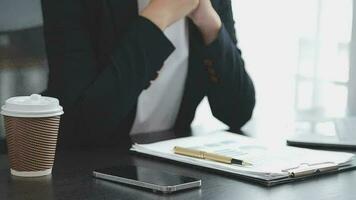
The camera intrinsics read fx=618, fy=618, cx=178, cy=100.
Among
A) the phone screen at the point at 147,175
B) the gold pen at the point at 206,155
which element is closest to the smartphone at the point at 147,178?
the phone screen at the point at 147,175

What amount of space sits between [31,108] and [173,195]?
0.26 m

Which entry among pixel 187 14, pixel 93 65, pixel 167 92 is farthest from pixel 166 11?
pixel 167 92

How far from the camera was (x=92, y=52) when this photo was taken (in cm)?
141

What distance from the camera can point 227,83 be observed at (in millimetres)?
1557

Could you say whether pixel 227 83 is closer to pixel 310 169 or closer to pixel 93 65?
pixel 93 65

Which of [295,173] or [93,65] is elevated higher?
[93,65]

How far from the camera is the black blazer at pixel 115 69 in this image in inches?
51.1

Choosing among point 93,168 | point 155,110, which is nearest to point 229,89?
point 155,110

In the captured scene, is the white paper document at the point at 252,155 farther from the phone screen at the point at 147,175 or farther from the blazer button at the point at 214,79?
the blazer button at the point at 214,79

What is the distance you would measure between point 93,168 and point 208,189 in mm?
228

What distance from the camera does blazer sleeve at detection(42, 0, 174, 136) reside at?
1.29 meters

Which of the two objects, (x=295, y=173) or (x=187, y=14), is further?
(x=187, y=14)

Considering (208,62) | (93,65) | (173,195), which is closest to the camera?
(173,195)

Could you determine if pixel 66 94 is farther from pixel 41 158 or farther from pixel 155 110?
pixel 41 158
